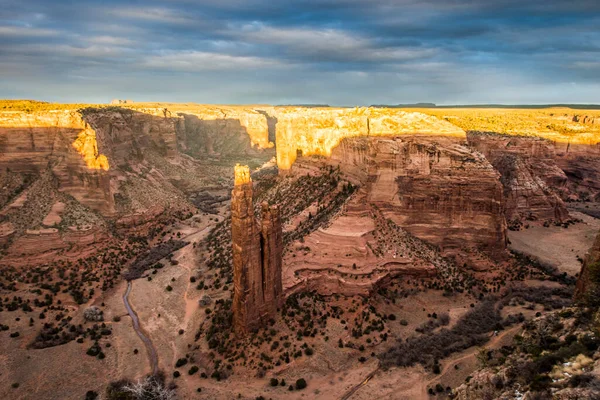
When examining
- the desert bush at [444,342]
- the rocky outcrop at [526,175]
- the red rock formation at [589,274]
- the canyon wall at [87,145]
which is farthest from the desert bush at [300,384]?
the rocky outcrop at [526,175]

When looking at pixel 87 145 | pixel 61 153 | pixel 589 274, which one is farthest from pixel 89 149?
pixel 589 274

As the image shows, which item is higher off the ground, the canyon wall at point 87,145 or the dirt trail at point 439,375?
the canyon wall at point 87,145

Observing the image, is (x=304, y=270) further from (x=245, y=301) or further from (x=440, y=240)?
(x=440, y=240)

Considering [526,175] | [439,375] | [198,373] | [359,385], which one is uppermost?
[526,175]

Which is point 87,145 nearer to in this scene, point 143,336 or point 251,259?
point 143,336

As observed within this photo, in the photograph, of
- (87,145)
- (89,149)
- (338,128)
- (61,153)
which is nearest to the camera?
(338,128)

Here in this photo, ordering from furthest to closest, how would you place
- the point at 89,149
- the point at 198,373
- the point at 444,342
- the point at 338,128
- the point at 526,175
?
the point at 526,175
the point at 89,149
the point at 338,128
the point at 444,342
the point at 198,373

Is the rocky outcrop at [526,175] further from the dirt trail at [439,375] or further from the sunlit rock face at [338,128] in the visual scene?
the dirt trail at [439,375]
